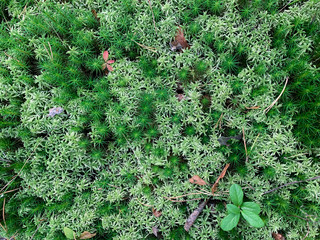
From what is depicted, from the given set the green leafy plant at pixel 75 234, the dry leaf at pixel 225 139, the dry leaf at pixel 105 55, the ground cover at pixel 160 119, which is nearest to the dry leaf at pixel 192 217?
the ground cover at pixel 160 119

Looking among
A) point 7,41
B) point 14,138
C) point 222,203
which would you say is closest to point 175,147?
point 222,203

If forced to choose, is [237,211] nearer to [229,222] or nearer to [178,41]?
[229,222]

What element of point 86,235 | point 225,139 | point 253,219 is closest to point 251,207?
point 253,219

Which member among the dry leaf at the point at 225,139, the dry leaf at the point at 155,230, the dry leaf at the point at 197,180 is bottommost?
the dry leaf at the point at 155,230

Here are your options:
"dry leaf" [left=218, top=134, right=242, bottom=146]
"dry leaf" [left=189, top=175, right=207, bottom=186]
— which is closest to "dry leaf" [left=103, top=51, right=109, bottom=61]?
"dry leaf" [left=218, top=134, right=242, bottom=146]

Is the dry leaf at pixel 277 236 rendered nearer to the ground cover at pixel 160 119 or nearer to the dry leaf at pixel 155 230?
the ground cover at pixel 160 119

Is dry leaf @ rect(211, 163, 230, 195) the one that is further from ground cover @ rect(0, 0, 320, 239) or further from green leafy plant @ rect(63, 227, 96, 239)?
green leafy plant @ rect(63, 227, 96, 239)

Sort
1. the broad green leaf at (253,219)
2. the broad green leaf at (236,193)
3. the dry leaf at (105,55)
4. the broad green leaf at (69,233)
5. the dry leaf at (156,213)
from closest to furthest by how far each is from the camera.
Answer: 1. the broad green leaf at (253,219)
2. the broad green leaf at (236,193)
3. the broad green leaf at (69,233)
4. the dry leaf at (156,213)
5. the dry leaf at (105,55)

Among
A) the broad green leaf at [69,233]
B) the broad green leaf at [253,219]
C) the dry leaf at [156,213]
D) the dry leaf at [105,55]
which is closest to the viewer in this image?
the broad green leaf at [253,219]
